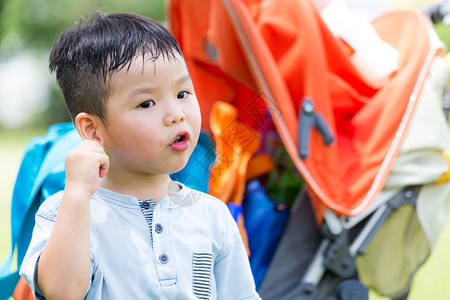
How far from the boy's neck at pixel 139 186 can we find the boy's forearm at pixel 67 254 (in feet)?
0.48

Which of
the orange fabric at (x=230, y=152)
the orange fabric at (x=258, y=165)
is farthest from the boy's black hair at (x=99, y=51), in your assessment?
the orange fabric at (x=258, y=165)

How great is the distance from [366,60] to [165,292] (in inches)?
52.7

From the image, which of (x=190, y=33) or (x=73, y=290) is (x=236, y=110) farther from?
(x=73, y=290)

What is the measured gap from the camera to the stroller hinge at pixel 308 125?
188 cm

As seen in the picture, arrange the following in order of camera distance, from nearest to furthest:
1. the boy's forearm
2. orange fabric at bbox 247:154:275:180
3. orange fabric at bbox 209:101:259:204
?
the boy's forearm
orange fabric at bbox 209:101:259:204
orange fabric at bbox 247:154:275:180

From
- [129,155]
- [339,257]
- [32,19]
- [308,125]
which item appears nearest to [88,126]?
[129,155]

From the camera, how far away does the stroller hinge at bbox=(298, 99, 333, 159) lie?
1881mm

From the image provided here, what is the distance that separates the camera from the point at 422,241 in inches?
79.6

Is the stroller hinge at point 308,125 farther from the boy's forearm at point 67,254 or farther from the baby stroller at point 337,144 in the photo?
the boy's forearm at point 67,254

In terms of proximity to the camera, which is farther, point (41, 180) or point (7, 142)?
point (7, 142)

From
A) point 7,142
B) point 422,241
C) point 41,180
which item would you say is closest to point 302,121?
point 422,241

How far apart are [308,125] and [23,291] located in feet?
3.02

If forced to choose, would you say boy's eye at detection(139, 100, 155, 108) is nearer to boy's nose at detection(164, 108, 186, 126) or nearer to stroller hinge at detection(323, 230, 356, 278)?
boy's nose at detection(164, 108, 186, 126)

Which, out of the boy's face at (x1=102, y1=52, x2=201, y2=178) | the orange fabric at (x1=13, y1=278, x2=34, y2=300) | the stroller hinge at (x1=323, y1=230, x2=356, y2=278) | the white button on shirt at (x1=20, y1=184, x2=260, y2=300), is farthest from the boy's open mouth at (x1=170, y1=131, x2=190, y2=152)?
the stroller hinge at (x1=323, y1=230, x2=356, y2=278)
